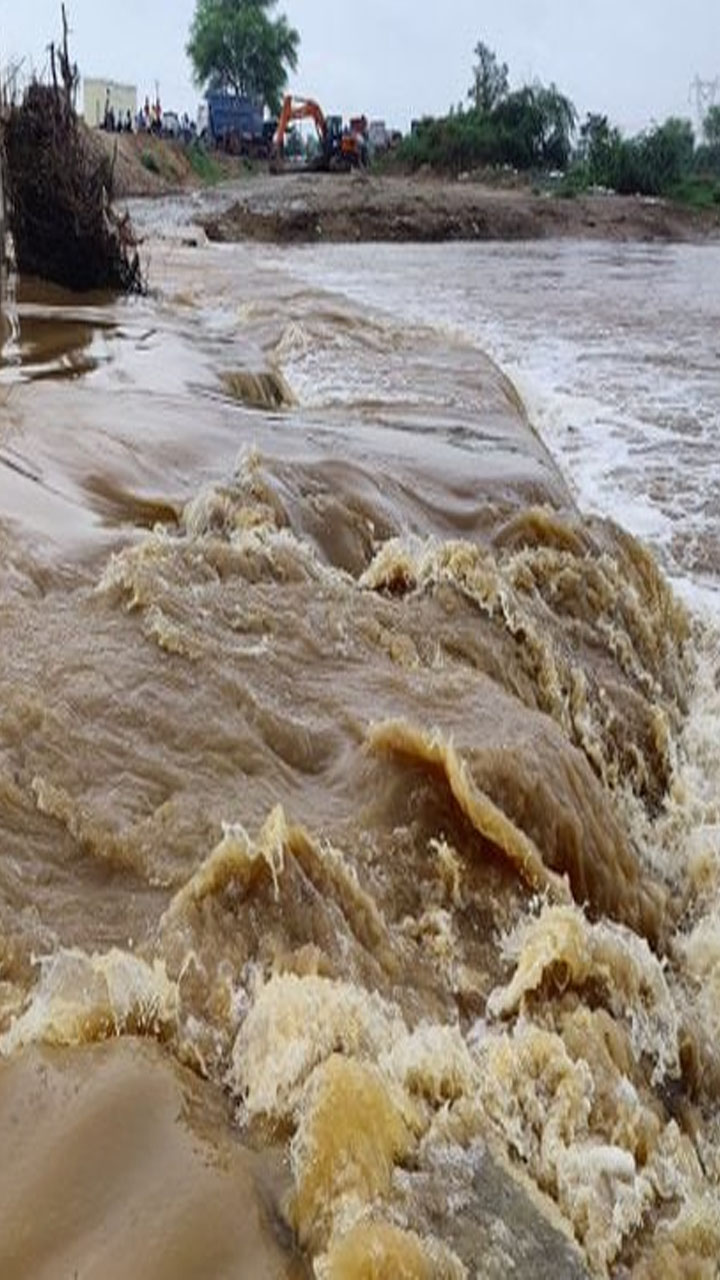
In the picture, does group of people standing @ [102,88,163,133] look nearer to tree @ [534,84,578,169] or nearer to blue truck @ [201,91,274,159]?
blue truck @ [201,91,274,159]

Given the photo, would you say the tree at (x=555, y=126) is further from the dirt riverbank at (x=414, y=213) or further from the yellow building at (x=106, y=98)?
the yellow building at (x=106, y=98)

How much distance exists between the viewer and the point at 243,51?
56.8m

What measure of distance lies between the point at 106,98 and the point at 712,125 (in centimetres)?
2431

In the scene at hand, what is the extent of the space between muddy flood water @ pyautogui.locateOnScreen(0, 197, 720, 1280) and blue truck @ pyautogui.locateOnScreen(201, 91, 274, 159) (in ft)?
151

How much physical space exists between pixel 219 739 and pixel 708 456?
18.8 ft

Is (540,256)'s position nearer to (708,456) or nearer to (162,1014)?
(708,456)

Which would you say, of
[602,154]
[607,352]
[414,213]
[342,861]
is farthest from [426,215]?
[342,861]

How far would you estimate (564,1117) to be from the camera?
2.15 meters

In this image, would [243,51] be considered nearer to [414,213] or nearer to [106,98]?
[106,98]

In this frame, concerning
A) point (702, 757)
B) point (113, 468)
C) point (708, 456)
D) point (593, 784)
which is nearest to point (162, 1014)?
point (593, 784)

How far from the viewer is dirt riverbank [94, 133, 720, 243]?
28.1 metres

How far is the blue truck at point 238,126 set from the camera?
4866 cm

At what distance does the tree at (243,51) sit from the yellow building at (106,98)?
152 inches

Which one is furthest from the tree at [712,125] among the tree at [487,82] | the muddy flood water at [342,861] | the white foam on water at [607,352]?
the muddy flood water at [342,861]
